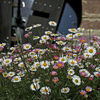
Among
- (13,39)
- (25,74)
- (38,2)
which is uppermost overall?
(38,2)

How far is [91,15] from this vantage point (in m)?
3.57

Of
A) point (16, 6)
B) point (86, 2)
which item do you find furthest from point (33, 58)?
point (86, 2)

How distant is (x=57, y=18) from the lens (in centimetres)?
297

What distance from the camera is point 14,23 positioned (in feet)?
11.0

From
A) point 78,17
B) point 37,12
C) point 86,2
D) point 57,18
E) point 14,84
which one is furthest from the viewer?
point 78,17

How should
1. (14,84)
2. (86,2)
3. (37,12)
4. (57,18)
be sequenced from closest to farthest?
(14,84) → (57,18) → (37,12) → (86,2)

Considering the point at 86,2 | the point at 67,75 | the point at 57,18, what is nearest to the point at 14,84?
the point at 67,75

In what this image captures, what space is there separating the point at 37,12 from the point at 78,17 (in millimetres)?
942

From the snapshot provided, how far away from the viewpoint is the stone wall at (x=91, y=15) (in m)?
3.55

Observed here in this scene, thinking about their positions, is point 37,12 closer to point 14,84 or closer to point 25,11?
point 25,11

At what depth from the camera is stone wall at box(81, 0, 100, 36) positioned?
3547mm

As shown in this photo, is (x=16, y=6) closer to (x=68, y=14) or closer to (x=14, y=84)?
(x=68, y=14)

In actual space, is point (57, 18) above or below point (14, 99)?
above

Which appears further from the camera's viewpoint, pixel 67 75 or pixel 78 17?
pixel 78 17
